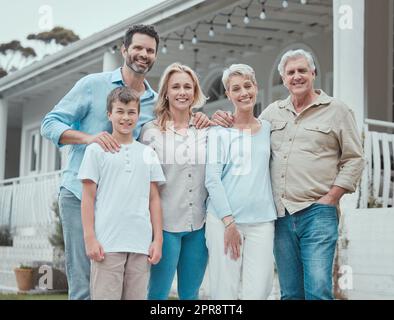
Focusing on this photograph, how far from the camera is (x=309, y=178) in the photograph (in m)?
3.39

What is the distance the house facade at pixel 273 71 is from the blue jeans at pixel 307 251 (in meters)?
2.75

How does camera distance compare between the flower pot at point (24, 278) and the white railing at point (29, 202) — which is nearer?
the flower pot at point (24, 278)

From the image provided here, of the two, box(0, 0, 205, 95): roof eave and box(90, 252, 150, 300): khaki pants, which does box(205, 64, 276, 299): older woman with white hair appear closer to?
box(90, 252, 150, 300): khaki pants

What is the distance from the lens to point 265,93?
35.7 ft

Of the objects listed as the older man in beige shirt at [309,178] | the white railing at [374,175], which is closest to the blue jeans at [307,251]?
the older man in beige shirt at [309,178]

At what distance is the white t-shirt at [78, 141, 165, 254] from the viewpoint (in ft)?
10.3

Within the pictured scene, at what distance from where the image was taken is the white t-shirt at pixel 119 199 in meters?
3.15

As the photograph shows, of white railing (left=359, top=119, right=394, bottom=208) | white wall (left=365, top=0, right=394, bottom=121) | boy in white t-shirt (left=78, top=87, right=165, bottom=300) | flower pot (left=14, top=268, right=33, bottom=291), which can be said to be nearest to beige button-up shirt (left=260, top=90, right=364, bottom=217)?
boy in white t-shirt (left=78, top=87, right=165, bottom=300)

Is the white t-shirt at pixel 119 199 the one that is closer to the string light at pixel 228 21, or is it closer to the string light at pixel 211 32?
the string light at pixel 228 21

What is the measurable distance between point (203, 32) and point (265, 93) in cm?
173

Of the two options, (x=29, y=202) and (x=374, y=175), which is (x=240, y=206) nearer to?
(x=374, y=175)

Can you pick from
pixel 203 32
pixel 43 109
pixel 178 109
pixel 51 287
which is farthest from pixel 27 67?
pixel 178 109

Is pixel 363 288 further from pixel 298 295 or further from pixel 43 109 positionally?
pixel 43 109

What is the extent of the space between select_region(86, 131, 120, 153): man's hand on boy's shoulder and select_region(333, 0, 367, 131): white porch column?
3781mm
